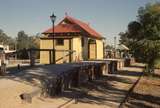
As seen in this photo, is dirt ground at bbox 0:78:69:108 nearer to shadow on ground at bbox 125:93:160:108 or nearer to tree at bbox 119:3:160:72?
shadow on ground at bbox 125:93:160:108

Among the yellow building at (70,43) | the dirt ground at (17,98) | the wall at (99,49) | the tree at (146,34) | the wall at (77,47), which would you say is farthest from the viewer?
the wall at (99,49)

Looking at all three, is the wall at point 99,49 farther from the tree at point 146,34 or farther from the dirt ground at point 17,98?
the dirt ground at point 17,98

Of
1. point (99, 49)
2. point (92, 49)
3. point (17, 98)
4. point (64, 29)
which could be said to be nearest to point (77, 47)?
point (64, 29)

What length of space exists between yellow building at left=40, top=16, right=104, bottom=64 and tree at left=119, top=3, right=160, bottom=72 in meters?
6.85

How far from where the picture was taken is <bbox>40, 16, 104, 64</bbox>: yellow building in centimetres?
3675

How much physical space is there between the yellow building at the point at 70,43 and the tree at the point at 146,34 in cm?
685

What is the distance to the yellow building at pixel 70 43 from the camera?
36.8 meters

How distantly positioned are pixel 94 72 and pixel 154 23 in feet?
23.0

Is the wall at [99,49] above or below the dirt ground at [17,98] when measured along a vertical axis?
above

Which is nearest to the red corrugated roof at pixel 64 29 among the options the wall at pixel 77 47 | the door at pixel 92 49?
the wall at pixel 77 47

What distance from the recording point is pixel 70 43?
128 ft

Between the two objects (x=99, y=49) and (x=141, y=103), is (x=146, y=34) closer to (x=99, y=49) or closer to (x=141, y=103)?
(x=141, y=103)

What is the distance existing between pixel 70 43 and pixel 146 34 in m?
11.5

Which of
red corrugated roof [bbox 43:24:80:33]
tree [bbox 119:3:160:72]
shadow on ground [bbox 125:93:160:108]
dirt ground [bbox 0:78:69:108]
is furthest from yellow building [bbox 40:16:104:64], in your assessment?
dirt ground [bbox 0:78:69:108]
